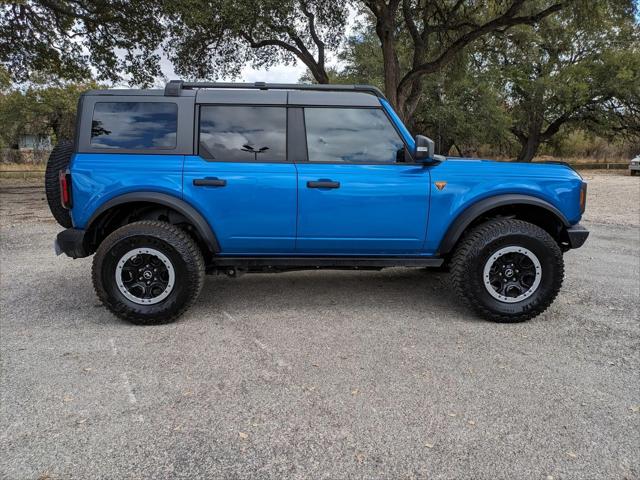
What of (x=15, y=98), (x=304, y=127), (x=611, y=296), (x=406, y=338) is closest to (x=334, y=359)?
(x=406, y=338)

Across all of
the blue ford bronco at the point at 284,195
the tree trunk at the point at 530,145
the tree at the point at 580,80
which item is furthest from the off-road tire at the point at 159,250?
the tree trunk at the point at 530,145

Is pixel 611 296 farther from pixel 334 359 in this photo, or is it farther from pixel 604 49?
pixel 604 49

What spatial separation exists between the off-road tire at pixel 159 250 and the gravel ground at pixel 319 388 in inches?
6.3

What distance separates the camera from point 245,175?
3783mm

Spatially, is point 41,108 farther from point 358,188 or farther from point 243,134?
point 358,188

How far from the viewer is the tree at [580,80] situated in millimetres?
24844

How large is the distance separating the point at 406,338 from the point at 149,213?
2517 millimetres

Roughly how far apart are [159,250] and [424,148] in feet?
7.75

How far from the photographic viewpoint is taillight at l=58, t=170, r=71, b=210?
3.75 meters

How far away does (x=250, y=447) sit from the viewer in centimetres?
225

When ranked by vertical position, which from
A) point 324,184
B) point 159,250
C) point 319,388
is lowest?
point 319,388

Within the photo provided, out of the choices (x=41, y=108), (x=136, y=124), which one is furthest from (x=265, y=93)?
(x=41, y=108)

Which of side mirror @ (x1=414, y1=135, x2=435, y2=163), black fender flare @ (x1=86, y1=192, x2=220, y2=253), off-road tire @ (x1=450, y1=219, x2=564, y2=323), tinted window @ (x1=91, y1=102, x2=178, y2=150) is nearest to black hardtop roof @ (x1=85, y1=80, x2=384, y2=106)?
tinted window @ (x1=91, y1=102, x2=178, y2=150)

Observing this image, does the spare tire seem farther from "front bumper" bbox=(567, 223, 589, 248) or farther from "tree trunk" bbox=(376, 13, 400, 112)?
"tree trunk" bbox=(376, 13, 400, 112)
